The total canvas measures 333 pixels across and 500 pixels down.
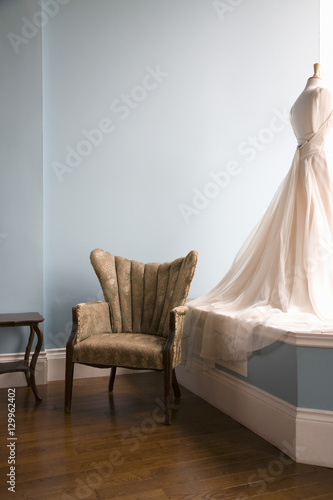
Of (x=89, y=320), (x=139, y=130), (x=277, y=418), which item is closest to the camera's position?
(x=277, y=418)

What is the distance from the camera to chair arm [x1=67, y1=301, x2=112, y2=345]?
2.81 metres

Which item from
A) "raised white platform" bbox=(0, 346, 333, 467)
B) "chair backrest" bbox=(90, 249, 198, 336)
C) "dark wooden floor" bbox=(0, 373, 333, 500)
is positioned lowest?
"dark wooden floor" bbox=(0, 373, 333, 500)

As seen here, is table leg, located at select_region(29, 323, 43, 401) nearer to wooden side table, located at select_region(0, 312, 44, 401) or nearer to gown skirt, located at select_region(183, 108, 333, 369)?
wooden side table, located at select_region(0, 312, 44, 401)

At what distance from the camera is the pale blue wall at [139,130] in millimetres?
3404

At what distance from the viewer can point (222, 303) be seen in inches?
118

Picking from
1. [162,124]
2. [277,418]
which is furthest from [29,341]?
[162,124]

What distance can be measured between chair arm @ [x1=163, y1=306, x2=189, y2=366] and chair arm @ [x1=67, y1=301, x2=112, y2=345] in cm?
59

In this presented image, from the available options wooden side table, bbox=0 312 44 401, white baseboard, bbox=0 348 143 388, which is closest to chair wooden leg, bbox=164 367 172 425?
wooden side table, bbox=0 312 44 401

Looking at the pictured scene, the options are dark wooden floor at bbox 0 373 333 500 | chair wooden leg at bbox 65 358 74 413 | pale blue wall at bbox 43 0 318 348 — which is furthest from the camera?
pale blue wall at bbox 43 0 318 348

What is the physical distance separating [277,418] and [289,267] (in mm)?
890

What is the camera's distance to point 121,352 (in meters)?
2.68

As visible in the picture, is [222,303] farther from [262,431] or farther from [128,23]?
[128,23]

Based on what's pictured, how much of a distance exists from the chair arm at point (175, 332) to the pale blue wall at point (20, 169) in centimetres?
128

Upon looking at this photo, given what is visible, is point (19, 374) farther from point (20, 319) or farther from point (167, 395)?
point (167, 395)
